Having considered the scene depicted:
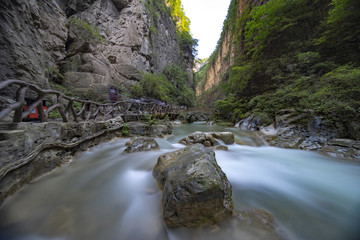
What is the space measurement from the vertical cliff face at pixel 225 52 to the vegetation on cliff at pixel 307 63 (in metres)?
4.39

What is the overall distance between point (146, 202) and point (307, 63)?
35.1ft

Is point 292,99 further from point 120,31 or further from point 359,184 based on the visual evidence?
point 120,31

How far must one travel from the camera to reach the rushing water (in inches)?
48.5

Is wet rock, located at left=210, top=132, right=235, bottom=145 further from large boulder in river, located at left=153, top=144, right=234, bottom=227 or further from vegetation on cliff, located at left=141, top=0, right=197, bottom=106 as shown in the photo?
vegetation on cliff, located at left=141, top=0, right=197, bottom=106

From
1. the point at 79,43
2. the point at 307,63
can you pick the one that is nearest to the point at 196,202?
the point at 307,63

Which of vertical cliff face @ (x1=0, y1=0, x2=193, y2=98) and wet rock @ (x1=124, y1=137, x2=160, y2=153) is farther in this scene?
vertical cliff face @ (x1=0, y1=0, x2=193, y2=98)

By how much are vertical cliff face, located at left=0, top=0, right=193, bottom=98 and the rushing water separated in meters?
6.41

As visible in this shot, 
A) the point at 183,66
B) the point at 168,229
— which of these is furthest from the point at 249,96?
the point at 183,66

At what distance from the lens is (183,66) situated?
29.5 m

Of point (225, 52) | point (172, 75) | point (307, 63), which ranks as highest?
point (225, 52)

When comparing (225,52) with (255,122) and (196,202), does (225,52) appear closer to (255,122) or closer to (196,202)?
(255,122)

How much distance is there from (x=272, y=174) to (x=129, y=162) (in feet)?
10.7

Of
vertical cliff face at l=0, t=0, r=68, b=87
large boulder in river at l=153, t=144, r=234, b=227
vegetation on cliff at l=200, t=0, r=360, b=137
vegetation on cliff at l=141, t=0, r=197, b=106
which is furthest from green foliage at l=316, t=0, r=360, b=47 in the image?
vertical cliff face at l=0, t=0, r=68, b=87

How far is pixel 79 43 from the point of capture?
9.97m
